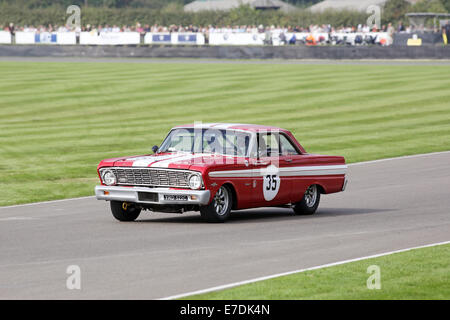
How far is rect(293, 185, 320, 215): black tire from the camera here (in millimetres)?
14391

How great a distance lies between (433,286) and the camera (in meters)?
8.49

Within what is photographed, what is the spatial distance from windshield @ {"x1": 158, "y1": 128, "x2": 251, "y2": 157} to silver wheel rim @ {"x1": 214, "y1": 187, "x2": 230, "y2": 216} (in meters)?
0.80

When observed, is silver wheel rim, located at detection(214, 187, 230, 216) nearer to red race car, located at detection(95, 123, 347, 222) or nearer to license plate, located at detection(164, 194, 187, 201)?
red race car, located at detection(95, 123, 347, 222)

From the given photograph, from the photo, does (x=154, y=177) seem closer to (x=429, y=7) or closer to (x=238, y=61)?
(x=238, y=61)

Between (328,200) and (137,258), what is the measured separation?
7046 millimetres

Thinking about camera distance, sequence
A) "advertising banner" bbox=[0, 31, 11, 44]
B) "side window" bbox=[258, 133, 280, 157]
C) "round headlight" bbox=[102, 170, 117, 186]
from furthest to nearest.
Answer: "advertising banner" bbox=[0, 31, 11, 44] → "side window" bbox=[258, 133, 280, 157] → "round headlight" bbox=[102, 170, 117, 186]

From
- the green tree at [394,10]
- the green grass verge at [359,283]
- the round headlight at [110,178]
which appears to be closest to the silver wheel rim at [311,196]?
the round headlight at [110,178]

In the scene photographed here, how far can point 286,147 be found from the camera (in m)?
14.3

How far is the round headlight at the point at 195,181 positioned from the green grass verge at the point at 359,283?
326 cm

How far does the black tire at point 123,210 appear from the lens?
13352mm

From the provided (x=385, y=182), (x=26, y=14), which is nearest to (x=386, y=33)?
(x=26, y=14)

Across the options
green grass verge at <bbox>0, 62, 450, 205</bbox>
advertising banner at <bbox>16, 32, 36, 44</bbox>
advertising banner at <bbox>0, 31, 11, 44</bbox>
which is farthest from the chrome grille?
advertising banner at <bbox>0, 31, 11, 44</bbox>

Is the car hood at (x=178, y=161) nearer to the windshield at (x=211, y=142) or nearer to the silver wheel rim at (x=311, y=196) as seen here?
the windshield at (x=211, y=142)

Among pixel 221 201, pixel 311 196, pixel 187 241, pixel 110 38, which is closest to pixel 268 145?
pixel 311 196
